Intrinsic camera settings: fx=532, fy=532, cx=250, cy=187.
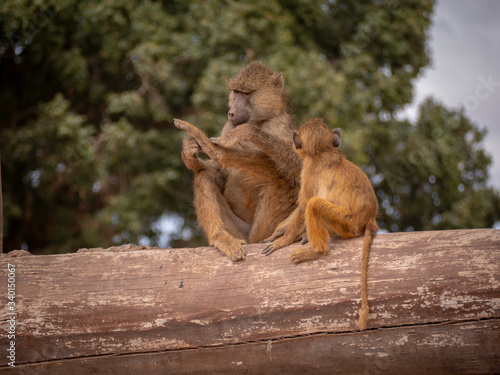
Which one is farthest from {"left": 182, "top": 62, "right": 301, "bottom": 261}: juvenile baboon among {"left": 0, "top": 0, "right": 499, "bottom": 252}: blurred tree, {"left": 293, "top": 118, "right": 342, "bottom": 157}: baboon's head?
{"left": 0, "top": 0, "right": 499, "bottom": 252}: blurred tree

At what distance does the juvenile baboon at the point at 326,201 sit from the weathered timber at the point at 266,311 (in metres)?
0.09

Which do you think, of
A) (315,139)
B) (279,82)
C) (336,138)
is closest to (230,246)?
(315,139)

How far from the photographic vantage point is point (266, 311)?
325 cm

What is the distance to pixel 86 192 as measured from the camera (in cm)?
1127

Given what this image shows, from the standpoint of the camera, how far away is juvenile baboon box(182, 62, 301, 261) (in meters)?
4.45

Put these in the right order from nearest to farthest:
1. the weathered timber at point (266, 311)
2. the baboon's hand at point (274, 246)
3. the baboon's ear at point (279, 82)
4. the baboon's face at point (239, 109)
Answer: the weathered timber at point (266, 311), the baboon's hand at point (274, 246), the baboon's face at point (239, 109), the baboon's ear at point (279, 82)

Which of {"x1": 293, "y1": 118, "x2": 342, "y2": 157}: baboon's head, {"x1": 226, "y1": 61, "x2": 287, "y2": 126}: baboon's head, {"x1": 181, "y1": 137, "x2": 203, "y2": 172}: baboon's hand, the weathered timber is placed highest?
{"x1": 226, "y1": 61, "x2": 287, "y2": 126}: baboon's head

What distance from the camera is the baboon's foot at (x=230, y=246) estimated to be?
3.67 meters

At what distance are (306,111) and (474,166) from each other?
17.1 ft

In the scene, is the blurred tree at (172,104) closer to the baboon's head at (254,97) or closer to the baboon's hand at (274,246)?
the baboon's head at (254,97)

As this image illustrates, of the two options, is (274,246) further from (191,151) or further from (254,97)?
(254,97)

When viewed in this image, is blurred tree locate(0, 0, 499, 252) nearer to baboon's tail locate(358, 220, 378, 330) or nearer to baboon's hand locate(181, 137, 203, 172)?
baboon's hand locate(181, 137, 203, 172)

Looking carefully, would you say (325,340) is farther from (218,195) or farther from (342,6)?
(342,6)

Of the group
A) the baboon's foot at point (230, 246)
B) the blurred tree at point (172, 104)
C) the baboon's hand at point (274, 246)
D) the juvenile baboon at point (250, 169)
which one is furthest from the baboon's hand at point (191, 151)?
the blurred tree at point (172, 104)
